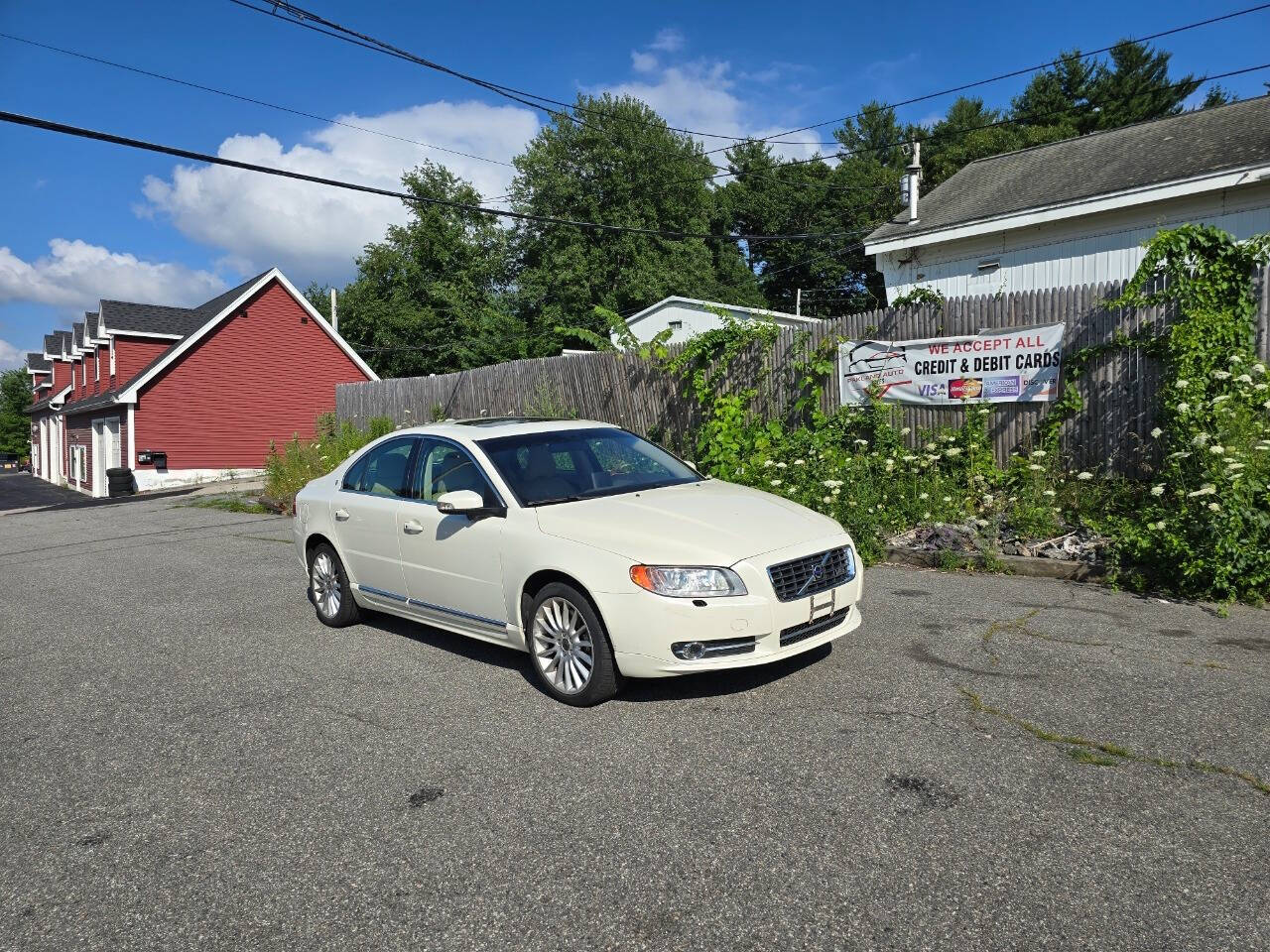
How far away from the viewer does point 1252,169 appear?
504 inches

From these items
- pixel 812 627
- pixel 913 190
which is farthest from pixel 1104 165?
pixel 812 627

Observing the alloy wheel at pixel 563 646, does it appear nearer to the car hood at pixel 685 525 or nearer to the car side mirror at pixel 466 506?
the car hood at pixel 685 525

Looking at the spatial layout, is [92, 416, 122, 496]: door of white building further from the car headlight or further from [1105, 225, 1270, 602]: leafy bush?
[1105, 225, 1270, 602]: leafy bush

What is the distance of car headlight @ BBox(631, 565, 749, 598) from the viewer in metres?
4.65

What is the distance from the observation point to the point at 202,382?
30.8 metres

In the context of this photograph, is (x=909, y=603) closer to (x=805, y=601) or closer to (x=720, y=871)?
(x=805, y=601)

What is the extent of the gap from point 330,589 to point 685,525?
11.0ft

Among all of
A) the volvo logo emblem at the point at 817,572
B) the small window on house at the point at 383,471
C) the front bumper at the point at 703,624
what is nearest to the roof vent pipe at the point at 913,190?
the small window on house at the point at 383,471

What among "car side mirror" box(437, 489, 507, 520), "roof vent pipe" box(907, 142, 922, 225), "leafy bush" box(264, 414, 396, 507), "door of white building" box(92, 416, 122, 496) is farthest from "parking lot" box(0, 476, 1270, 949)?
"door of white building" box(92, 416, 122, 496)

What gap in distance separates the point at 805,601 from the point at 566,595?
129 centimetres

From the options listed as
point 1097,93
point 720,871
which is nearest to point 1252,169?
point 720,871

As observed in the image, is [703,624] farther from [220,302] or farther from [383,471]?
[220,302]

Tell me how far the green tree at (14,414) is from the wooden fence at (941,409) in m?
80.0

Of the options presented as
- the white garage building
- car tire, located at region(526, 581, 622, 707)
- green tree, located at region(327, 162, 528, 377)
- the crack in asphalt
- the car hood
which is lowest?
the crack in asphalt
